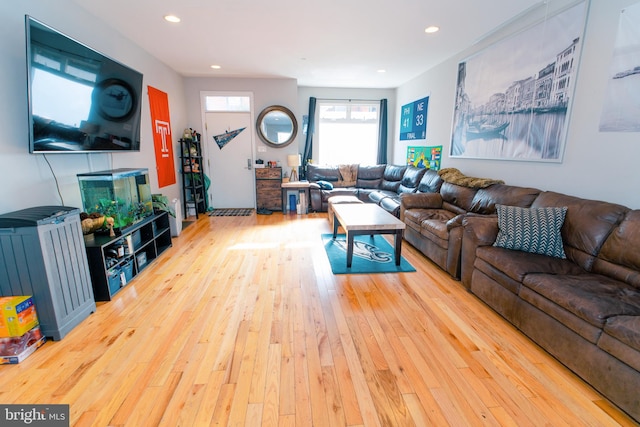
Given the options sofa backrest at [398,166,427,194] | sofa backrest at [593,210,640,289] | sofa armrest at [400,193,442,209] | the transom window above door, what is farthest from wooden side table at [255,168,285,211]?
sofa backrest at [593,210,640,289]

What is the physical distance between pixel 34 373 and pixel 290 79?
5.49 m

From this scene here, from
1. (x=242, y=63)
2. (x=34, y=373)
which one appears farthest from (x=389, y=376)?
(x=242, y=63)

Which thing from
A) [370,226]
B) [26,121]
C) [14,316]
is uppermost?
[26,121]

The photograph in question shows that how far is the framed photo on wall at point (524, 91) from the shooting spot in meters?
2.55

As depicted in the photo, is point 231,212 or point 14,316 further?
point 231,212

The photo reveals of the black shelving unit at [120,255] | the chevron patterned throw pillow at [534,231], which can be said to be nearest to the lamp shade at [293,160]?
the black shelving unit at [120,255]

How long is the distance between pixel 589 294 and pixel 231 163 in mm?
5622

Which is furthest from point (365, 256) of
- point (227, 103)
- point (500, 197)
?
point (227, 103)

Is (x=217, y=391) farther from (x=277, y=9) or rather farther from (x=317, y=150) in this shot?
(x=317, y=150)

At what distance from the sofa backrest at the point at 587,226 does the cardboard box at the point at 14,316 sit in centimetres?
389

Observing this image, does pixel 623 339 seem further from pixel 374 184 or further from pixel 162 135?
pixel 162 135

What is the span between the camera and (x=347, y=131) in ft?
21.7

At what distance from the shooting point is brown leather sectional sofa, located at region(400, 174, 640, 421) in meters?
1.42

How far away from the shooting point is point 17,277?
1827 millimetres
